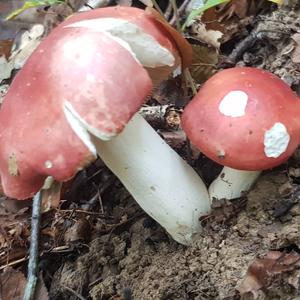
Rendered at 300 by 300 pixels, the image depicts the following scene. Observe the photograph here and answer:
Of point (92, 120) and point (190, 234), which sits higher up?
point (92, 120)

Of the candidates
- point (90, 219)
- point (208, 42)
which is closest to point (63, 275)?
point (90, 219)

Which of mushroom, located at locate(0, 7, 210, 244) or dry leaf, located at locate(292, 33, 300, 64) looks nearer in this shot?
mushroom, located at locate(0, 7, 210, 244)

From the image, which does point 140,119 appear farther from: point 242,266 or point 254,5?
point 254,5

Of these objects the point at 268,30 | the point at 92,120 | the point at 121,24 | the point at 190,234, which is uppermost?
the point at 121,24

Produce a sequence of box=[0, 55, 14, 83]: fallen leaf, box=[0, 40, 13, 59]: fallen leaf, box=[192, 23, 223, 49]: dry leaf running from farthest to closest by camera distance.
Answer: box=[0, 40, 13, 59]: fallen leaf, box=[0, 55, 14, 83]: fallen leaf, box=[192, 23, 223, 49]: dry leaf

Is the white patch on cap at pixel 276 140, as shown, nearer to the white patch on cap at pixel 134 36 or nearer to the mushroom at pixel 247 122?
the mushroom at pixel 247 122

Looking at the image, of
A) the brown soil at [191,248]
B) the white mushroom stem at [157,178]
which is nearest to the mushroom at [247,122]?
the white mushroom stem at [157,178]

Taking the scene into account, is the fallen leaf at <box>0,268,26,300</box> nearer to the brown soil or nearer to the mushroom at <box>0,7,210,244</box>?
the brown soil

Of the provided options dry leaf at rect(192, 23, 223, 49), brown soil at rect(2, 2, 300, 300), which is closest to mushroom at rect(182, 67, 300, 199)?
brown soil at rect(2, 2, 300, 300)
